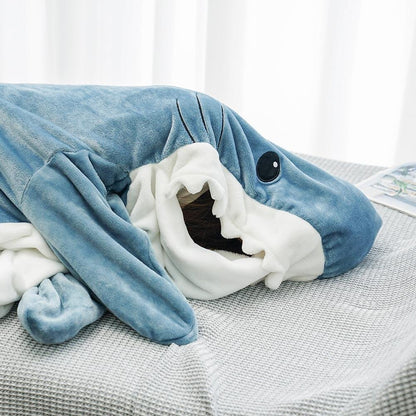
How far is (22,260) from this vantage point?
1.25 m

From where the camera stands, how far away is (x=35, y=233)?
1.28 meters

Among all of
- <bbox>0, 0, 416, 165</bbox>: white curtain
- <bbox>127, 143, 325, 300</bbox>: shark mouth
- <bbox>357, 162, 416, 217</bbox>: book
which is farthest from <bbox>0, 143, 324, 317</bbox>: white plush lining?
<bbox>0, 0, 416, 165</bbox>: white curtain

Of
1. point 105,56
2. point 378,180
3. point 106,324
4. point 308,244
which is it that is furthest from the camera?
point 105,56

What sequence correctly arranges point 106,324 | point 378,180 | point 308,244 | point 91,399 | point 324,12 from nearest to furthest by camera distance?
1. point 91,399
2. point 106,324
3. point 308,244
4. point 378,180
5. point 324,12

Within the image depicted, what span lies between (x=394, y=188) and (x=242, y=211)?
57 centimetres

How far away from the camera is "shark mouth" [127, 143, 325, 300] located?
1.31 m

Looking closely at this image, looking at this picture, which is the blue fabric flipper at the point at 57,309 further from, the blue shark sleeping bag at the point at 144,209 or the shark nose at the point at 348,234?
the shark nose at the point at 348,234

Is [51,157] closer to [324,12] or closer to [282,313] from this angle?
[282,313]

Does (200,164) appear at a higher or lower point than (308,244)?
higher

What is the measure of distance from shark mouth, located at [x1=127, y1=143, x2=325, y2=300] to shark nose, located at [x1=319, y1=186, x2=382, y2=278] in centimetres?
3

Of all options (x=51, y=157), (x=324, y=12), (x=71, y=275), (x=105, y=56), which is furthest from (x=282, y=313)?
(x=105, y=56)

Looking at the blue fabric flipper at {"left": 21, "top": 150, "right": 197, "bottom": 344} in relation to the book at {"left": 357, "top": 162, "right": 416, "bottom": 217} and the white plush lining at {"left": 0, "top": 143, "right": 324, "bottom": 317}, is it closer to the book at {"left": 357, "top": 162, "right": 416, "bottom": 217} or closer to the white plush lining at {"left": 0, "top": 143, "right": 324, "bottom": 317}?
the white plush lining at {"left": 0, "top": 143, "right": 324, "bottom": 317}

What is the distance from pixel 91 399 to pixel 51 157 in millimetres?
408

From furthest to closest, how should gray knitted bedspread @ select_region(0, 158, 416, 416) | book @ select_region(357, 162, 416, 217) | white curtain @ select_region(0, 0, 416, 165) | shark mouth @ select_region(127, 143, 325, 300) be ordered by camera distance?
1. white curtain @ select_region(0, 0, 416, 165)
2. book @ select_region(357, 162, 416, 217)
3. shark mouth @ select_region(127, 143, 325, 300)
4. gray knitted bedspread @ select_region(0, 158, 416, 416)
